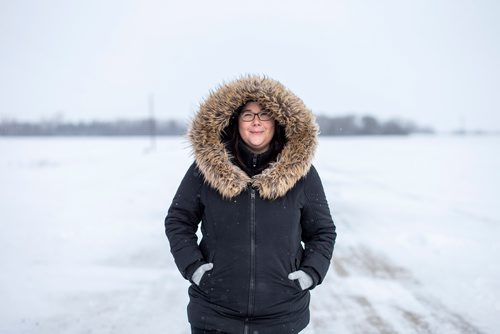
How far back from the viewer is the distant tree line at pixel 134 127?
87.9m

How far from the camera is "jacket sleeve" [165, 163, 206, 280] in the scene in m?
2.14

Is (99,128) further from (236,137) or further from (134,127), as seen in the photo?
(236,137)

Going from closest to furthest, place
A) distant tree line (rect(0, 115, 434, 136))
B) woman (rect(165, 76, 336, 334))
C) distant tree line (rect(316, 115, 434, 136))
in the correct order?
woman (rect(165, 76, 336, 334)) → distant tree line (rect(0, 115, 434, 136)) → distant tree line (rect(316, 115, 434, 136))

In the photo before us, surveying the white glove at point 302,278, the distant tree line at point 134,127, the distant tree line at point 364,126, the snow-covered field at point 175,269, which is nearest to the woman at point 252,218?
the white glove at point 302,278

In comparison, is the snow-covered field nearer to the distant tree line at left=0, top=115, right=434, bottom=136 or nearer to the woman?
the woman

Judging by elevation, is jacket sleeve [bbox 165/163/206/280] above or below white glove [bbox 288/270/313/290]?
above

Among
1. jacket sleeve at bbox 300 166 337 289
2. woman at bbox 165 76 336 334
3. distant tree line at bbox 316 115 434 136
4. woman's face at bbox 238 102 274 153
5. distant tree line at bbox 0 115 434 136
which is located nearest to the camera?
woman at bbox 165 76 336 334

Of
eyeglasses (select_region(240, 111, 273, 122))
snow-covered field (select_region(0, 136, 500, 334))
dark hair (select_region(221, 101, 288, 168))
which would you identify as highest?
eyeglasses (select_region(240, 111, 273, 122))

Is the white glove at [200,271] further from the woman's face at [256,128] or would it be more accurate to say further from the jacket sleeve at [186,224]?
the woman's face at [256,128]

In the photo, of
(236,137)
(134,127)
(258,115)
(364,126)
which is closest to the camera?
(258,115)

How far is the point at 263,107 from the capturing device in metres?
2.39

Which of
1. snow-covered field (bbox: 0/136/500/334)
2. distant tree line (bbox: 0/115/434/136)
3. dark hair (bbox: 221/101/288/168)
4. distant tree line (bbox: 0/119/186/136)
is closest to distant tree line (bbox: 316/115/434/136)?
distant tree line (bbox: 0/115/434/136)

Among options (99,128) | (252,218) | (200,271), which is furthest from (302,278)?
(99,128)

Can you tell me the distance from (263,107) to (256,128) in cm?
15
